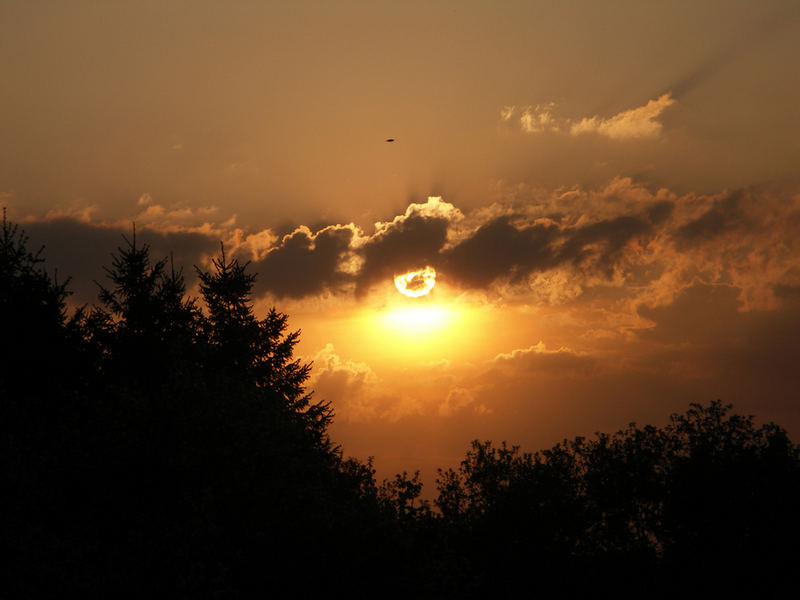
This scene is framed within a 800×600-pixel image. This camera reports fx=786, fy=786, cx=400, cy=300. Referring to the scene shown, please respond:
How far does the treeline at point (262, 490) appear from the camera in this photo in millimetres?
28016

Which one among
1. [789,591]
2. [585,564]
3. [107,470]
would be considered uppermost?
[107,470]

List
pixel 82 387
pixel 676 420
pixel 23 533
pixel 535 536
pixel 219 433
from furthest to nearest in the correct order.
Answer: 1. pixel 676 420
2. pixel 535 536
3. pixel 82 387
4. pixel 219 433
5. pixel 23 533

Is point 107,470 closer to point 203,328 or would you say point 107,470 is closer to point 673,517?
point 203,328

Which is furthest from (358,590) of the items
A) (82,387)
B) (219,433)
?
(82,387)

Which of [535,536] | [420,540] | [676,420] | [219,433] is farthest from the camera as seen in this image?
[676,420]

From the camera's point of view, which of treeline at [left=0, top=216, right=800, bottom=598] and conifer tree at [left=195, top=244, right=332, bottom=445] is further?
conifer tree at [left=195, top=244, right=332, bottom=445]

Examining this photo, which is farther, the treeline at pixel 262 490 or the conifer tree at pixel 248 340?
the conifer tree at pixel 248 340

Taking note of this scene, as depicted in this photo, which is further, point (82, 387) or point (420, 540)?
point (82, 387)

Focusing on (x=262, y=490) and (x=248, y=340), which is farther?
(x=248, y=340)

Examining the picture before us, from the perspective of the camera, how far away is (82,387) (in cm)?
4038

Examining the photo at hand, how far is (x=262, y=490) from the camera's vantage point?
30.2m

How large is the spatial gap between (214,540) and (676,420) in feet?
121

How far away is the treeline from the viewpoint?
28.0m

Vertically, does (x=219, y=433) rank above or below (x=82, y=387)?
below
